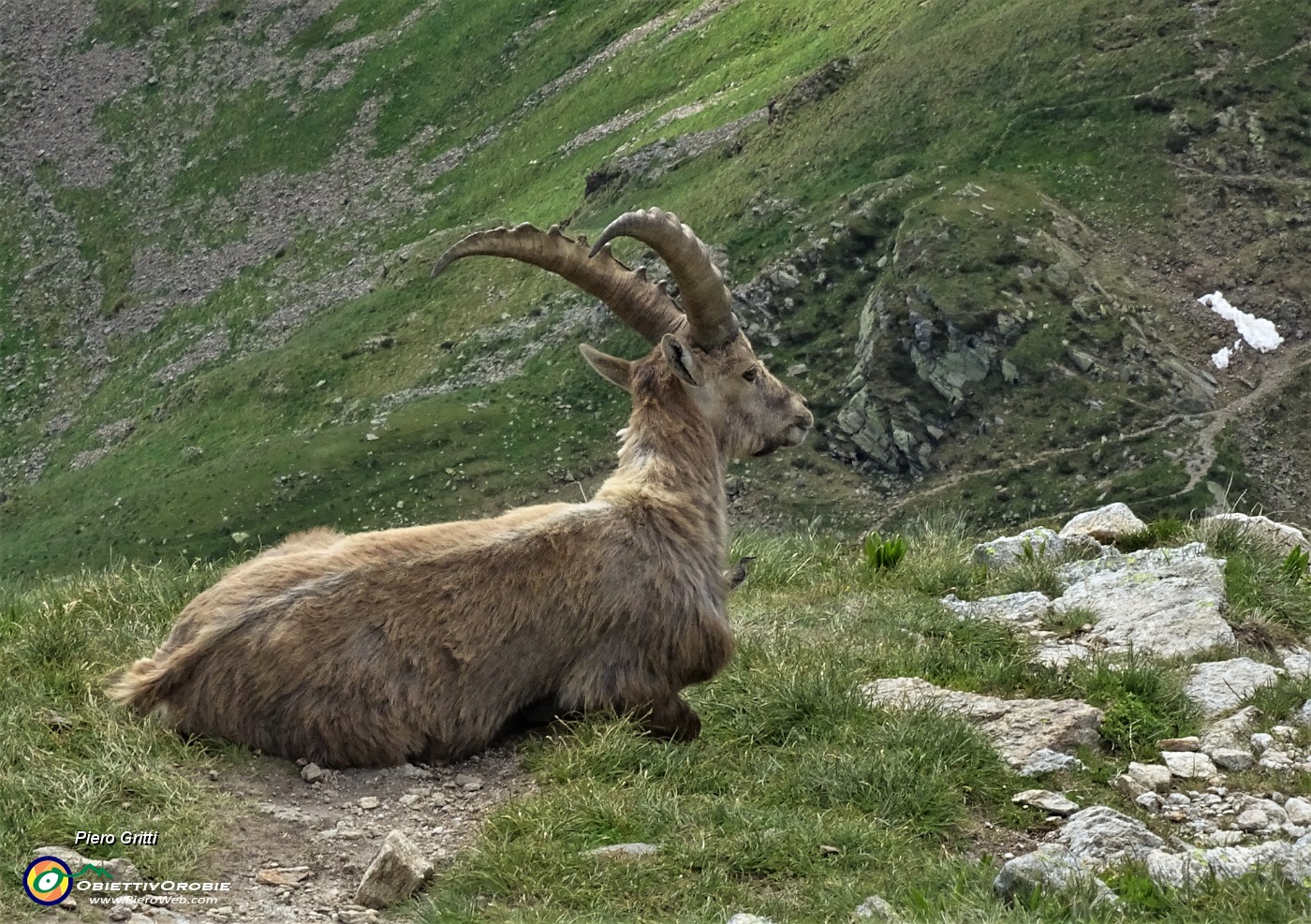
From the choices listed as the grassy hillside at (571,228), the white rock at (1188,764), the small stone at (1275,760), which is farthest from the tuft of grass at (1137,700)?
the grassy hillside at (571,228)

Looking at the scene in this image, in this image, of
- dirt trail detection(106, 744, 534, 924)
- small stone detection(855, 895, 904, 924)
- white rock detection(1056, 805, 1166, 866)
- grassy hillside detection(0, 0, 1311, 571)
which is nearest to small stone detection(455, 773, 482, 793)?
dirt trail detection(106, 744, 534, 924)

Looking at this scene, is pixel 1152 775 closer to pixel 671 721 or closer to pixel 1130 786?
pixel 1130 786

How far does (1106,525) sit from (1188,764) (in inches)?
227

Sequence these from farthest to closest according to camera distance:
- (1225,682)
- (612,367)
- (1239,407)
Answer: (1239,407), (612,367), (1225,682)

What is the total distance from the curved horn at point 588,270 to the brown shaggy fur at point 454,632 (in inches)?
33.0

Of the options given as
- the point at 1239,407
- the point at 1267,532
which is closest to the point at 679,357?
the point at 1267,532

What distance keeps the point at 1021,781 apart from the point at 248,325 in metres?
115

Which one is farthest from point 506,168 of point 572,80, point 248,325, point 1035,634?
point 1035,634

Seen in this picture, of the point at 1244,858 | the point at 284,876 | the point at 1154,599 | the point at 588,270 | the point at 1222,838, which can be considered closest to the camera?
the point at 1244,858

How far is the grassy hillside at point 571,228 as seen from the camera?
3642 inches

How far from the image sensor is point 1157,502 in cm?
8069

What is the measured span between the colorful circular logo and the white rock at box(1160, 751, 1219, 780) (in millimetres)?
6471

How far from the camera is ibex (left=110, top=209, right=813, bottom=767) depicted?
8797mm

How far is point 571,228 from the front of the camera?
11169 cm
